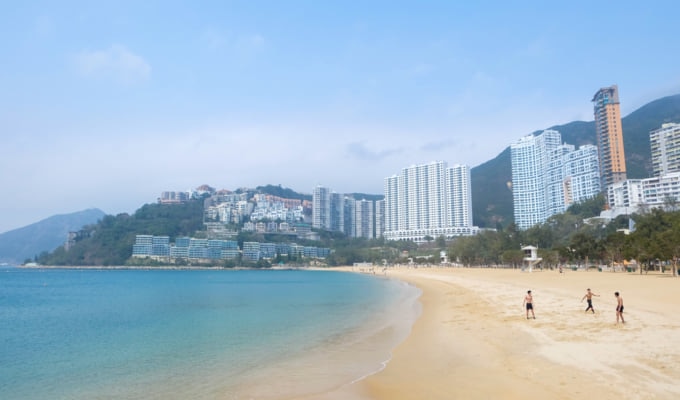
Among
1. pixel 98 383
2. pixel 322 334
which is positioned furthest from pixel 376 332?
pixel 98 383

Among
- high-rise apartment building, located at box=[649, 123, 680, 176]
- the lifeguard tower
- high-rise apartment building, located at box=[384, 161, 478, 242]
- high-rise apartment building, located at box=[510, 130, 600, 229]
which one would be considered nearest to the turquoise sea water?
the lifeguard tower

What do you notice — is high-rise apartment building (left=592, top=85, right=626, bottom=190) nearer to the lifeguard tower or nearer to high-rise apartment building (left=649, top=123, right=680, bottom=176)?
high-rise apartment building (left=649, top=123, right=680, bottom=176)

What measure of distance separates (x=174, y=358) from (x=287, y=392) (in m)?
6.27

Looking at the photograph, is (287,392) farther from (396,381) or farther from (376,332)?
(376,332)

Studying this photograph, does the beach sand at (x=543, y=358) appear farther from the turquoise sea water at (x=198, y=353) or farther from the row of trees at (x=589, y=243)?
the row of trees at (x=589, y=243)

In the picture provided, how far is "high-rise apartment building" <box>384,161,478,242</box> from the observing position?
522 feet

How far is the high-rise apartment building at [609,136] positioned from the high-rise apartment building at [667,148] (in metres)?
8.22

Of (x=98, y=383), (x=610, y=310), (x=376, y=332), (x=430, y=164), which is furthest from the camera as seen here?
(x=430, y=164)

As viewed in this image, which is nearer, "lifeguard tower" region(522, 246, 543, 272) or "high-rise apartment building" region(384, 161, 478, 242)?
"lifeguard tower" region(522, 246, 543, 272)

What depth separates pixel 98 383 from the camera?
11422 mm

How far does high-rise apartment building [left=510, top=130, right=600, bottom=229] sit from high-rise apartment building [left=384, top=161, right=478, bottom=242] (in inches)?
724

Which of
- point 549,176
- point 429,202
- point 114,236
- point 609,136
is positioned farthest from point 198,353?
point 114,236

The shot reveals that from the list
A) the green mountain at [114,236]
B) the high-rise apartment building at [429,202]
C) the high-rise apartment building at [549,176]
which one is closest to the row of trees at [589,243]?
the high-rise apartment building at [549,176]

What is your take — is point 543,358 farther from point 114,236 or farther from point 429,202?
point 114,236
